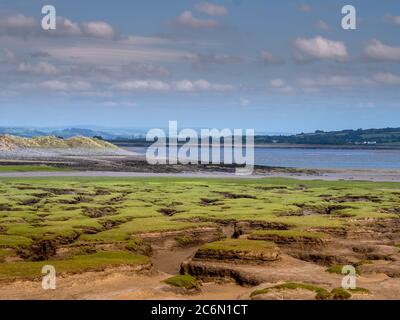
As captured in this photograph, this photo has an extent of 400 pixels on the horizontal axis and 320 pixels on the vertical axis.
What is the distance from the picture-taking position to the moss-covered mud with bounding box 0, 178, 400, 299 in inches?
1677

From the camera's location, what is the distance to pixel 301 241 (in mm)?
51562

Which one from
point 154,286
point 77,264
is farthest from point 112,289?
point 77,264

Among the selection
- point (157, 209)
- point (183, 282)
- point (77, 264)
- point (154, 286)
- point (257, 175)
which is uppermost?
point (157, 209)

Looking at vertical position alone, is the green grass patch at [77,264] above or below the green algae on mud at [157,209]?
below

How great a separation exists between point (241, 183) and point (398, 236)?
55.3 m

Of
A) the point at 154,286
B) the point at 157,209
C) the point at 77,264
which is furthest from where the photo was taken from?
the point at 157,209

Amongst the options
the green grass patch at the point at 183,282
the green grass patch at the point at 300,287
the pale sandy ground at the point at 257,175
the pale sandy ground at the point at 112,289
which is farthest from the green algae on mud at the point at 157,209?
the pale sandy ground at the point at 257,175

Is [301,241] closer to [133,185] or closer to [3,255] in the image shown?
[3,255]

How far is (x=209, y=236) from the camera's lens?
57.7m

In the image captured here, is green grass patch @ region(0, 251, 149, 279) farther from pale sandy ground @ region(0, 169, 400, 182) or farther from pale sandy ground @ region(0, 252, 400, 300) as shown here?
pale sandy ground @ region(0, 169, 400, 182)

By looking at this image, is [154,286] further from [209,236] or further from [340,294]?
[209,236]

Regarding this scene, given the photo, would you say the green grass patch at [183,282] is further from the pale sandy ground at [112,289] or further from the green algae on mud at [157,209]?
the green algae on mud at [157,209]

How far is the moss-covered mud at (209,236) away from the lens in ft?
140
